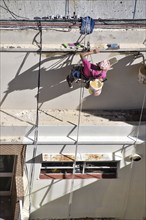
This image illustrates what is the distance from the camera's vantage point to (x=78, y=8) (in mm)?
10844

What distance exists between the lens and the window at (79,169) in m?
10.2

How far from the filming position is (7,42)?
29.0ft

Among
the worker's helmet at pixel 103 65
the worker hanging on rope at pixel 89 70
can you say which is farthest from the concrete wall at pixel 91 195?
the worker's helmet at pixel 103 65

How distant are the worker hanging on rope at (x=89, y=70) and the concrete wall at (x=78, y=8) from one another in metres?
2.52

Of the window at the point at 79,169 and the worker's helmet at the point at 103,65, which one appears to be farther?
the window at the point at 79,169

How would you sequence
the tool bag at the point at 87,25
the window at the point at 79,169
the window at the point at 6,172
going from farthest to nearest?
the window at the point at 6,172, the window at the point at 79,169, the tool bag at the point at 87,25

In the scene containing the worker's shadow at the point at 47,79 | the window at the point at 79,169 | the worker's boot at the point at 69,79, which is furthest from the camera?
the window at the point at 79,169

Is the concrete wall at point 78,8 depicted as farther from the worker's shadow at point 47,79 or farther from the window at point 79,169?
the window at point 79,169

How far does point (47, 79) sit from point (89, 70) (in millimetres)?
1233

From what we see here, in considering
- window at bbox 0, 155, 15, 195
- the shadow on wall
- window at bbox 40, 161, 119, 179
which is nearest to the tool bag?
the shadow on wall

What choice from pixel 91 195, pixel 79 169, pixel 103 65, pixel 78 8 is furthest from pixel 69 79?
pixel 91 195

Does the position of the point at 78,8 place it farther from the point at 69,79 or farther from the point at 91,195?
the point at 91,195

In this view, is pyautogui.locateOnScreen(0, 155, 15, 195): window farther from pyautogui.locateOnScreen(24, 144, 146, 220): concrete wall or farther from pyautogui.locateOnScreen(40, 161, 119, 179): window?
pyautogui.locateOnScreen(40, 161, 119, 179): window

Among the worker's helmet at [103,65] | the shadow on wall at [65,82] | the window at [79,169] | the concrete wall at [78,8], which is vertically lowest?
the window at [79,169]
